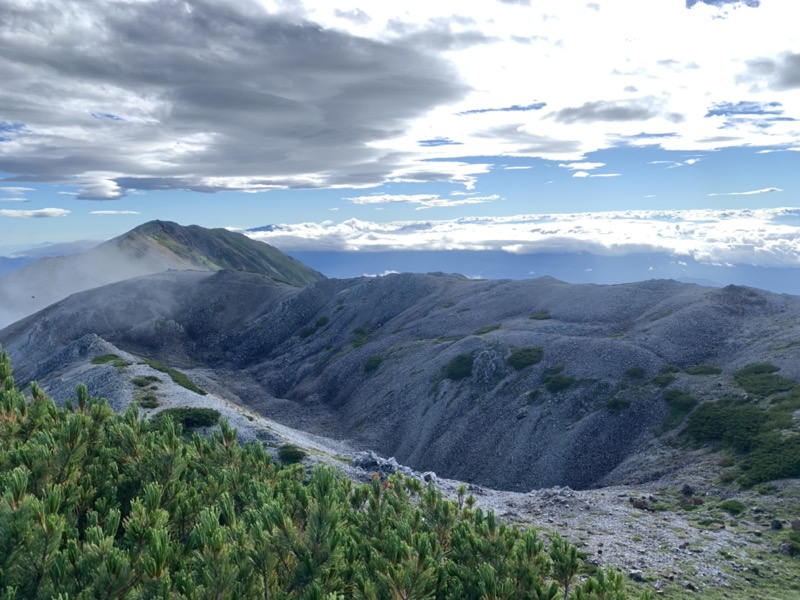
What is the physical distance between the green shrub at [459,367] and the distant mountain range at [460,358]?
294 mm

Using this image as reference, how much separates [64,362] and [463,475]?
7362 centimetres

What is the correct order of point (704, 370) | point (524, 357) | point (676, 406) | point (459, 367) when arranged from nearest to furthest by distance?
point (676, 406) → point (704, 370) → point (524, 357) → point (459, 367)

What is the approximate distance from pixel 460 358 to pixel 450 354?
2963mm

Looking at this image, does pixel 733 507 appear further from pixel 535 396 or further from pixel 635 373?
pixel 535 396

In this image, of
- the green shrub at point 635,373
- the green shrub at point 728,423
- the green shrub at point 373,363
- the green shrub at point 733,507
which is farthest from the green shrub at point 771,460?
the green shrub at point 373,363

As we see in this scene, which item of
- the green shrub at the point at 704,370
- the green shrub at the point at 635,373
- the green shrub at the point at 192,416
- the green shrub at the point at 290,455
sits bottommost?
the green shrub at the point at 290,455

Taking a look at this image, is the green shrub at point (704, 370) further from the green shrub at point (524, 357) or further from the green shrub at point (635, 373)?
the green shrub at point (524, 357)

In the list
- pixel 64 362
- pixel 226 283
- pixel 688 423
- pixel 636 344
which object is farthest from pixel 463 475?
pixel 226 283

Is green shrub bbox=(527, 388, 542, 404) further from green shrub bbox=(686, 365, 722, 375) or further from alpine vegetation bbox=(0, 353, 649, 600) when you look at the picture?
alpine vegetation bbox=(0, 353, 649, 600)

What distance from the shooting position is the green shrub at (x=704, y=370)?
67.2 meters

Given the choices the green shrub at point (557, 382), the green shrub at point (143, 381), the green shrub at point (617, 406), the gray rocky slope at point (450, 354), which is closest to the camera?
the gray rocky slope at point (450, 354)

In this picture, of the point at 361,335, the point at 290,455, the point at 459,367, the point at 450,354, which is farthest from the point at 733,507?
the point at 361,335

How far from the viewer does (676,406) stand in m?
61.2

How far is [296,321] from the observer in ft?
459
